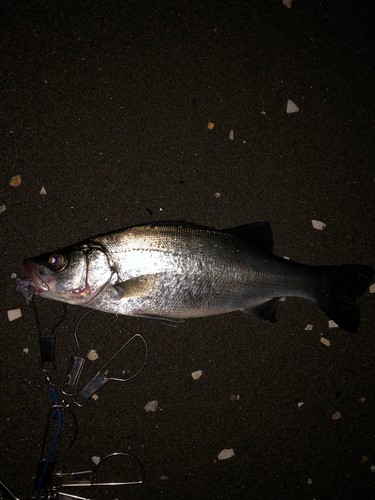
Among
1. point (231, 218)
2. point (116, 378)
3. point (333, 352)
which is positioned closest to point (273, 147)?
point (231, 218)

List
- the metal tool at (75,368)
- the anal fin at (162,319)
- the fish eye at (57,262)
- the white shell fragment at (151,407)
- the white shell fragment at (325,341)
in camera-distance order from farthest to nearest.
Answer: the white shell fragment at (325,341)
the white shell fragment at (151,407)
the metal tool at (75,368)
the anal fin at (162,319)
the fish eye at (57,262)

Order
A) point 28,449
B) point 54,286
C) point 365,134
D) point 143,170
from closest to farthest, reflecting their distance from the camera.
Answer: point 54,286 < point 28,449 < point 143,170 < point 365,134

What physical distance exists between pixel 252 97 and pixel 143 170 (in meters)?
1.08

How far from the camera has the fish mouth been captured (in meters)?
1.81

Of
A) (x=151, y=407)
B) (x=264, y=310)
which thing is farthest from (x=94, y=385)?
(x=264, y=310)

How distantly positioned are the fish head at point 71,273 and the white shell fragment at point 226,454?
157 cm

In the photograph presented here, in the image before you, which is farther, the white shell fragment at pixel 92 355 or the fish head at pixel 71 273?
the white shell fragment at pixel 92 355

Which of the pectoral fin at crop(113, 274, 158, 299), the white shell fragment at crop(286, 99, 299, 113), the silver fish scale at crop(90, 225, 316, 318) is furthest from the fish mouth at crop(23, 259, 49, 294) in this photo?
the white shell fragment at crop(286, 99, 299, 113)

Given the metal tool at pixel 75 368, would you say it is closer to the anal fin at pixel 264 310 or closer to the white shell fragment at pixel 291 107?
the anal fin at pixel 264 310

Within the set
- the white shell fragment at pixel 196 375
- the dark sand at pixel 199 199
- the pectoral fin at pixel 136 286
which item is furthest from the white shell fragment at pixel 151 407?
the pectoral fin at pixel 136 286

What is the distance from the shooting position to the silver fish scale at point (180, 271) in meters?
1.88

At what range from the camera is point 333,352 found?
2334 millimetres

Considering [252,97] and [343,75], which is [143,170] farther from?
[343,75]

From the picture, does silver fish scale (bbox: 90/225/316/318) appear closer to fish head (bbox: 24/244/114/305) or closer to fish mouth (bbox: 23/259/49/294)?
fish head (bbox: 24/244/114/305)
